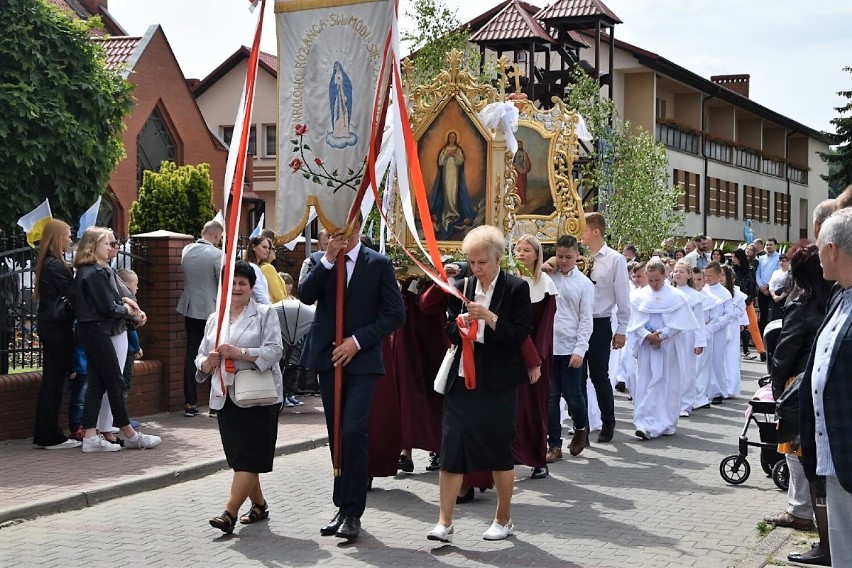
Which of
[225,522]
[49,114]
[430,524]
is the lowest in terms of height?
[430,524]

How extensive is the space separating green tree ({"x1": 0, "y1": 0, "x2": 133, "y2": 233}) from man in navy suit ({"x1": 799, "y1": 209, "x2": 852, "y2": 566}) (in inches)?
631

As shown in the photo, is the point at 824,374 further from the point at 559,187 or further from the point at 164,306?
the point at 559,187

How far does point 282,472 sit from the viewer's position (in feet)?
33.4

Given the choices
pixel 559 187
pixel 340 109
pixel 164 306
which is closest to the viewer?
pixel 340 109

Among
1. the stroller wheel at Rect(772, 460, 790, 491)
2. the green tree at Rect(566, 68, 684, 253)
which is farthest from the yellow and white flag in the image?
the green tree at Rect(566, 68, 684, 253)

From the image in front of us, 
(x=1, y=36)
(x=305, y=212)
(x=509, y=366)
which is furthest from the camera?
(x=1, y=36)

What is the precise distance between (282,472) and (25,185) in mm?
11577

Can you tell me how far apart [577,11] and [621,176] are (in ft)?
27.2

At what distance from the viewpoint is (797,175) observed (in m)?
75.1

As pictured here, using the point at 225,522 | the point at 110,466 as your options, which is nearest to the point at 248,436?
the point at 225,522

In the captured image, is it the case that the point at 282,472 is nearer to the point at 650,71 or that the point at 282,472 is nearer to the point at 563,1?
the point at 563,1

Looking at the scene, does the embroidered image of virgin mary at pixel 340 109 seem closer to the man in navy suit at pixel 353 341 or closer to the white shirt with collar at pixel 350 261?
the man in navy suit at pixel 353 341

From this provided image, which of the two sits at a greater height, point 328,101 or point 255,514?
point 328,101

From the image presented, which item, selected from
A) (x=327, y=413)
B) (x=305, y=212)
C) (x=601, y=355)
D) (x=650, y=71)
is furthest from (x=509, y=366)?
(x=650, y=71)
